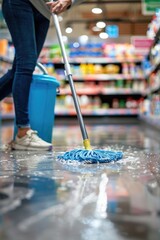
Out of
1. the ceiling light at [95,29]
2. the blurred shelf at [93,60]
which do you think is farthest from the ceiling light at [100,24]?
the blurred shelf at [93,60]

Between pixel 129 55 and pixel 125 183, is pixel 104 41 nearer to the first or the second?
pixel 129 55

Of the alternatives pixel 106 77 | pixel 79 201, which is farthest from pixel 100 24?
pixel 79 201

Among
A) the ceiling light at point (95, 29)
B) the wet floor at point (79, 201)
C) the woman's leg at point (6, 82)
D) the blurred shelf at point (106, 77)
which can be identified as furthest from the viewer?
the ceiling light at point (95, 29)

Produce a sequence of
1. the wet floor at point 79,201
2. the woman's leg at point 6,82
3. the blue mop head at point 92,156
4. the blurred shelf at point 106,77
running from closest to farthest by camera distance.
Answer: the wet floor at point 79,201, the blue mop head at point 92,156, the woman's leg at point 6,82, the blurred shelf at point 106,77

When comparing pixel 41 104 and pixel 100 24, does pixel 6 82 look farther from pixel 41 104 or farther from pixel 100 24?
pixel 100 24

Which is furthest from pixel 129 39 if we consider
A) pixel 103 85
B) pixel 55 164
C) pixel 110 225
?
pixel 110 225

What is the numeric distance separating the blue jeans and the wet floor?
23.0 inches

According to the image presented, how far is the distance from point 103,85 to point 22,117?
7390mm

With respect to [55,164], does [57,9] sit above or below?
above

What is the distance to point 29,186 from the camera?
1.21 m

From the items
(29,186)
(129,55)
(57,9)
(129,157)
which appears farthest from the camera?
(129,55)

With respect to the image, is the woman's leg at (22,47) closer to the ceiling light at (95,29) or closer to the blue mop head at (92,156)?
the blue mop head at (92,156)

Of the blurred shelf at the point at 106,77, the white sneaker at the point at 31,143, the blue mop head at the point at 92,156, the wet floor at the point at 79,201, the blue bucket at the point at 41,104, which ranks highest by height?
the blurred shelf at the point at 106,77

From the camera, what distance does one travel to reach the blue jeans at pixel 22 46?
214 centimetres
